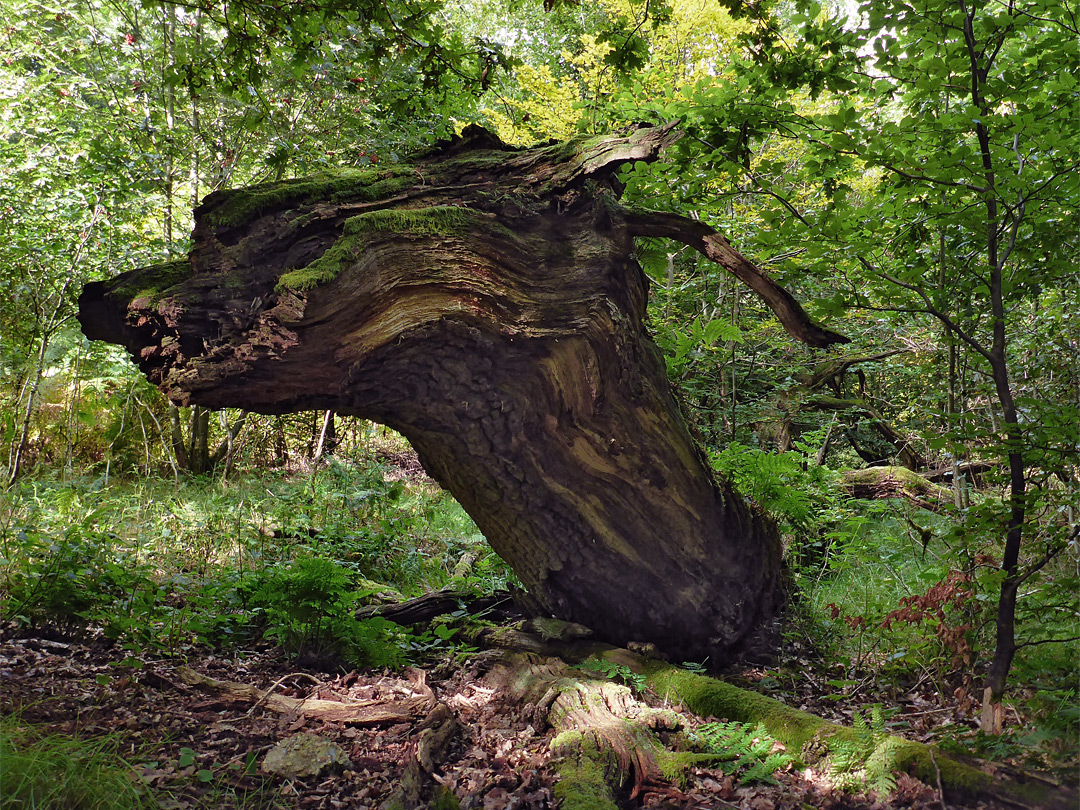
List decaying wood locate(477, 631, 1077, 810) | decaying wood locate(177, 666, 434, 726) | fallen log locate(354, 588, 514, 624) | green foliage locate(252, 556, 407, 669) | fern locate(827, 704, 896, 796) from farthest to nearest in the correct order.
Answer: fallen log locate(354, 588, 514, 624) → green foliage locate(252, 556, 407, 669) → decaying wood locate(177, 666, 434, 726) → fern locate(827, 704, 896, 796) → decaying wood locate(477, 631, 1077, 810)

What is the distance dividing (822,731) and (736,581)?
3.94ft

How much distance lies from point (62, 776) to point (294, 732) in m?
0.86

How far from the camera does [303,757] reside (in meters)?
2.45

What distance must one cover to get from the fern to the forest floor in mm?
46

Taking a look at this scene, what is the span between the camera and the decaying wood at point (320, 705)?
2.83m

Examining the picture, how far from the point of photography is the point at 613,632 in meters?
3.69

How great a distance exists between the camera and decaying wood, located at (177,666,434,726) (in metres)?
2.83

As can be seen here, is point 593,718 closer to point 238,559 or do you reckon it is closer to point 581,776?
point 581,776

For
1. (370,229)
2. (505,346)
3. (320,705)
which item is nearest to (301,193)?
(370,229)

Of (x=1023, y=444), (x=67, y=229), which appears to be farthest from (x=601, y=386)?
(x=67, y=229)

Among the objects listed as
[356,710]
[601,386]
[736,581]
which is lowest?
[356,710]

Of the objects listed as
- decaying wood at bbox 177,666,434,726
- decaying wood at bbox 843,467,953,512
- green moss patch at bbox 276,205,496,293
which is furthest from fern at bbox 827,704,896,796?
decaying wood at bbox 843,467,953,512

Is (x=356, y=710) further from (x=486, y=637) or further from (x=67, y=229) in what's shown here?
(x=67, y=229)

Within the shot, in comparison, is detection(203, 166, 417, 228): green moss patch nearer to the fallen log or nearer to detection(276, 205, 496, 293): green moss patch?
detection(276, 205, 496, 293): green moss patch
